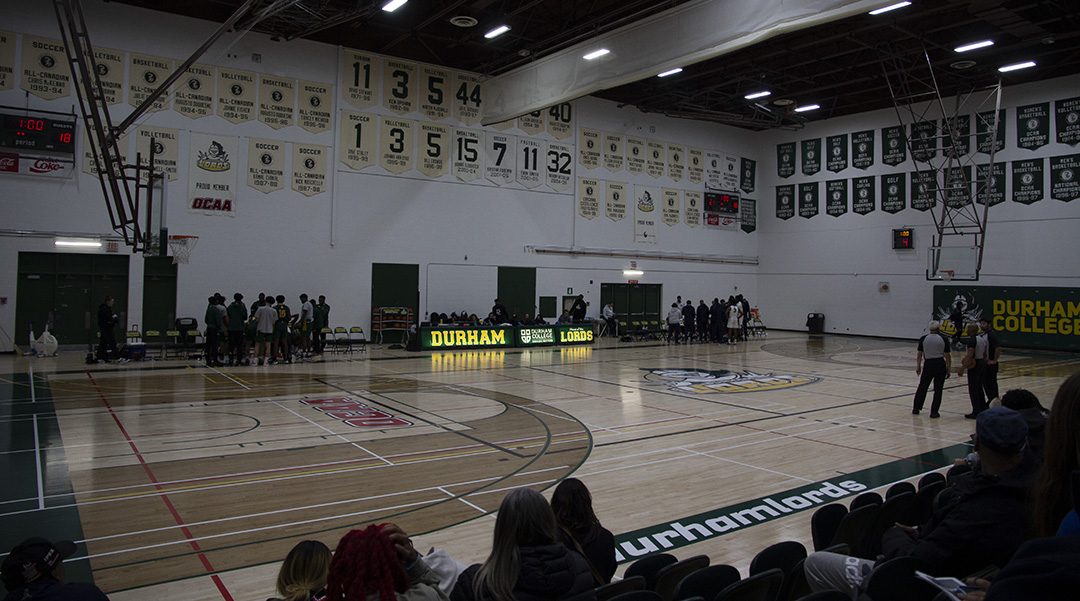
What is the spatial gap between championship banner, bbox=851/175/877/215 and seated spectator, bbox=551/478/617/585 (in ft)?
91.3

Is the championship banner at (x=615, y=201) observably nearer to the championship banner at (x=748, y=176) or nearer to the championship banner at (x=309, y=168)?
the championship banner at (x=748, y=176)

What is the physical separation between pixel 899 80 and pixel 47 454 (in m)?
25.9

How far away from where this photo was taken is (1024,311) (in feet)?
77.2

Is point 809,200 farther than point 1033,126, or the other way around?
point 809,200

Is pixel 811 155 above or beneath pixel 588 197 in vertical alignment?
A: above

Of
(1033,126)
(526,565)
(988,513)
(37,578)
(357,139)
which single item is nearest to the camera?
(37,578)

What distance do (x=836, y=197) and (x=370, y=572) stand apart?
29974 millimetres

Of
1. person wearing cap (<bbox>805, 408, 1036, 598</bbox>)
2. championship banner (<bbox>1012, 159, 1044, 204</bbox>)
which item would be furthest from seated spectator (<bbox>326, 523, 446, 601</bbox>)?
championship banner (<bbox>1012, 159, 1044, 204</bbox>)

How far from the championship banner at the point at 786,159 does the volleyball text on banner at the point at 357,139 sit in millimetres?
18768

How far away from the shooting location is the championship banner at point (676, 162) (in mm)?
28344

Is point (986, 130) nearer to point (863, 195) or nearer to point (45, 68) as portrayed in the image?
point (863, 195)

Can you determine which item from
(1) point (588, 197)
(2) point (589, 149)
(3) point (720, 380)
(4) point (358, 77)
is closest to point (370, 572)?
(3) point (720, 380)

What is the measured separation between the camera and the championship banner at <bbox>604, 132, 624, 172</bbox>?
2641 cm

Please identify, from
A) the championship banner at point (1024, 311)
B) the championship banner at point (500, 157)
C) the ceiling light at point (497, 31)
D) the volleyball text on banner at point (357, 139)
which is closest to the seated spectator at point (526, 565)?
the ceiling light at point (497, 31)
